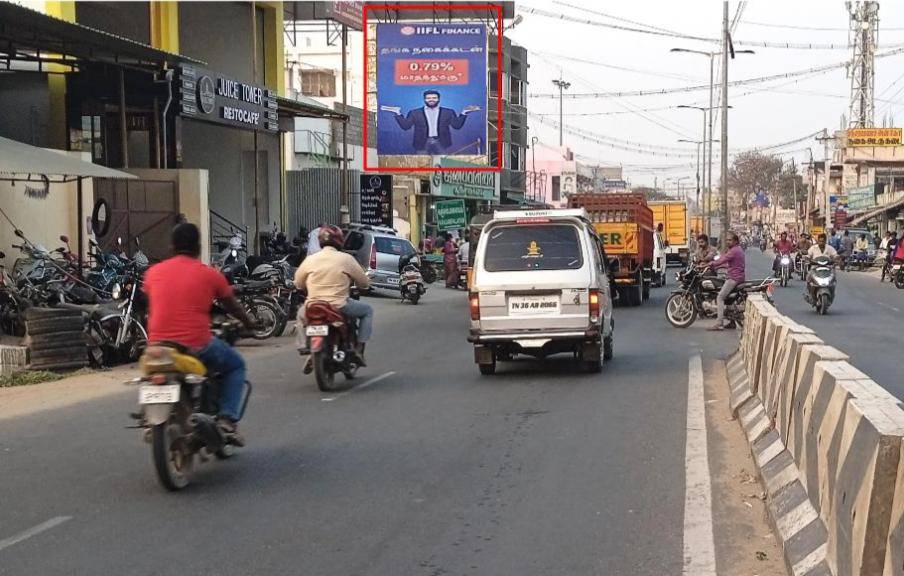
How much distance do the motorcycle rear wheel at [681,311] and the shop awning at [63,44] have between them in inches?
417

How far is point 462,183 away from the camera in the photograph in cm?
5472

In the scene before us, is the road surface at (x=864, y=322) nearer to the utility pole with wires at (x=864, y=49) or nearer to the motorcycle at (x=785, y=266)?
the motorcycle at (x=785, y=266)

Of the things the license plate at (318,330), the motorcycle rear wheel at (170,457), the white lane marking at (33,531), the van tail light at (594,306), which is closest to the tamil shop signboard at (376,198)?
the van tail light at (594,306)

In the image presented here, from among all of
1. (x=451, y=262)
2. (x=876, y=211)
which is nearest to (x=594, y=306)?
(x=451, y=262)

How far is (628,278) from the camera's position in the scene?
25891mm

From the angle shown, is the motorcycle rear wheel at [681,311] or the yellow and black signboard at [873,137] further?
the yellow and black signboard at [873,137]

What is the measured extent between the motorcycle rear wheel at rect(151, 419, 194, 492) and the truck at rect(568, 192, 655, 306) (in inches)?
745

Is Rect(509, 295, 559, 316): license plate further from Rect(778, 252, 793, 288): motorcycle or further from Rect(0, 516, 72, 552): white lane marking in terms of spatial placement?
Rect(778, 252, 793, 288): motorcycle

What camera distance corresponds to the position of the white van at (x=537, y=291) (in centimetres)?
1288

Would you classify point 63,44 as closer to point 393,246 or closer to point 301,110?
point 301,110

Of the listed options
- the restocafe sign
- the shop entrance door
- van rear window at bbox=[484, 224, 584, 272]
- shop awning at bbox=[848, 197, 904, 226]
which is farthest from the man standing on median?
shop awning at bbox=[848, 197, 904, 226]

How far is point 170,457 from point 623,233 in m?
20.2

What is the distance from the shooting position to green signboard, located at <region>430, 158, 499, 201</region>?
50906mm

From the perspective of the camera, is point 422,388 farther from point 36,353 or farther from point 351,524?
point 351,524
